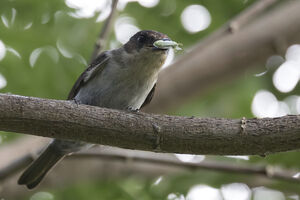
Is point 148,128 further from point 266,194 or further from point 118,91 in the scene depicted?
point 266,194

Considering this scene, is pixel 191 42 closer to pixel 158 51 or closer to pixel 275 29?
pixel 275 29

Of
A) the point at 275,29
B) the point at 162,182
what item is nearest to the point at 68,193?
the point at 162,182

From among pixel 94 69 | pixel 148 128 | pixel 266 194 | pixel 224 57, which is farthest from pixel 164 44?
pixel 266 194

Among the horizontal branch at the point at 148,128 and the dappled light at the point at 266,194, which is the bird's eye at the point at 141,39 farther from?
the dappled light at the point at 266,194

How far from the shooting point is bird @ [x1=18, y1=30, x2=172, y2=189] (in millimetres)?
4453

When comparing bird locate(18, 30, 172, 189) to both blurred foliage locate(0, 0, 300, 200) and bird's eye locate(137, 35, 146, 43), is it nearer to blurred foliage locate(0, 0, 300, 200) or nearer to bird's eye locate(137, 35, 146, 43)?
bird's eye locate(137, 35, 146, 43)

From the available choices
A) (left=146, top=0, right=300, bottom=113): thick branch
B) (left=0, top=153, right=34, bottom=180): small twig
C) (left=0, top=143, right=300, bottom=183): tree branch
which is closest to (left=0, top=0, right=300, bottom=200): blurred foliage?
(left=146, top=0, right=300, bottom=113): thick branch

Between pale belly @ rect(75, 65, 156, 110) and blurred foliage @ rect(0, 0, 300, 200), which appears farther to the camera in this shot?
blurred foliage @ rect(0, 0, 300, 200)

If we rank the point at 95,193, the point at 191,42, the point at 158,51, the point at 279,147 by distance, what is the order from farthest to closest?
the point at 191,42
the point at 95,193
the point at 158,51
the point at 279,147

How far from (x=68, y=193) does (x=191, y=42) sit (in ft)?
7.84

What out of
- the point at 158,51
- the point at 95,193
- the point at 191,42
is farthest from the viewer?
the point at 191,42

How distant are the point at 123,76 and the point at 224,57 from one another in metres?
1.74

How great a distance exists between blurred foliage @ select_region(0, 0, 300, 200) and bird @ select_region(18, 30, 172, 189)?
3.36 ft

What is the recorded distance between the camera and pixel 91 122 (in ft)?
10.7
